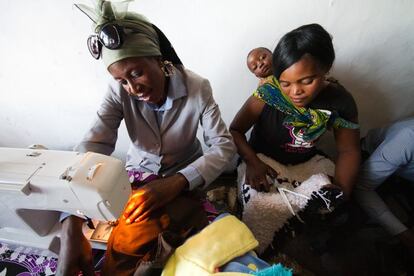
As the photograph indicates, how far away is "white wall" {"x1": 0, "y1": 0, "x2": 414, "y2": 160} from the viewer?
41.6 inches

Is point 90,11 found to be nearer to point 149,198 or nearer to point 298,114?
point 149,198

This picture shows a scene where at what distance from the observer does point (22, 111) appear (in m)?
1.46

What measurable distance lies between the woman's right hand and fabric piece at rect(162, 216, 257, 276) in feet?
1.36

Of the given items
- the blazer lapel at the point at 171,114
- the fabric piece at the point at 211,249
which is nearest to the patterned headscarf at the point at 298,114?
the blazer lapel at the point at 171,114

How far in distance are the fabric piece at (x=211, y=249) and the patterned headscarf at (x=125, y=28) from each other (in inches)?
22.2

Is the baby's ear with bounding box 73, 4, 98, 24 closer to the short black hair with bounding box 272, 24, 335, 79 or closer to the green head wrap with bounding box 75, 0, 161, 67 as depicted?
the green head wrap with bounding box 75, 0, 161, 67

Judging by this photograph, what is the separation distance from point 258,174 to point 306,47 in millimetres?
544

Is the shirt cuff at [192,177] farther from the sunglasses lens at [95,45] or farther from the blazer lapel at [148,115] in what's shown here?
the sunglasses lens at [95,45]

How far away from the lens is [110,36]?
69 cm

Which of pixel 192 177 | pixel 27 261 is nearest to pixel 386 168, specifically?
pixel 192 177

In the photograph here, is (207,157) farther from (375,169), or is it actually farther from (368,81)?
(368,81)

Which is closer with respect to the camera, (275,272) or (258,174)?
(275,272)

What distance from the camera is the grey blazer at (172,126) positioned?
0.92 metres

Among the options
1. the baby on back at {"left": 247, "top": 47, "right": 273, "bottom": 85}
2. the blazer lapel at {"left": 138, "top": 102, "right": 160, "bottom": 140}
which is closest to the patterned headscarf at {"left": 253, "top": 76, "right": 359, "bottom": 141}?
the baby on back at {"left": 247, "top": 47, "right": 273, "bottom": 85}
